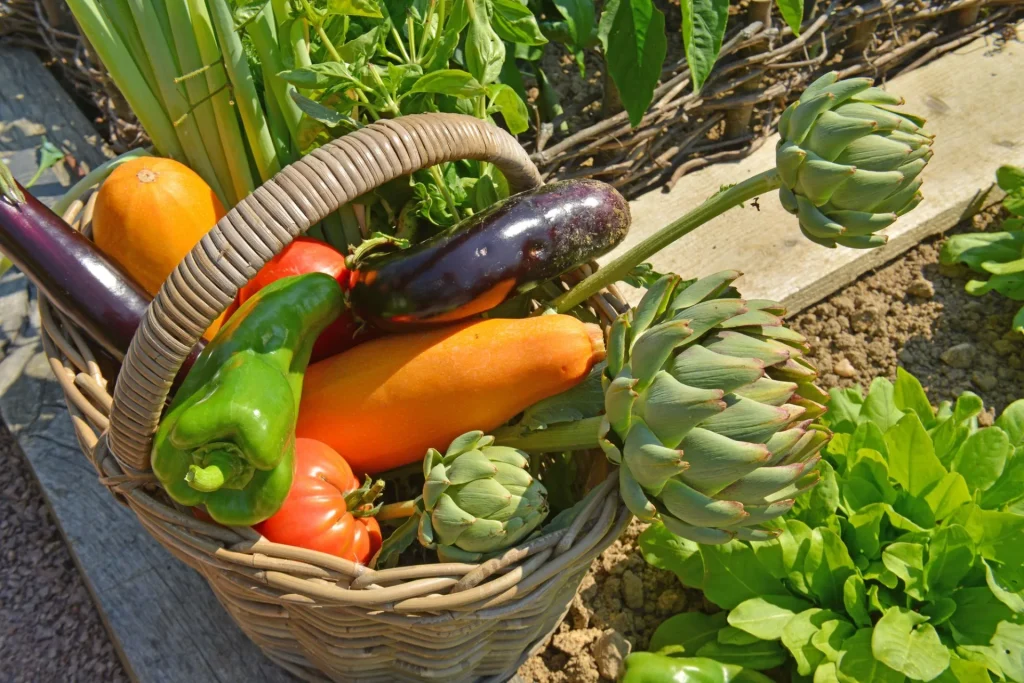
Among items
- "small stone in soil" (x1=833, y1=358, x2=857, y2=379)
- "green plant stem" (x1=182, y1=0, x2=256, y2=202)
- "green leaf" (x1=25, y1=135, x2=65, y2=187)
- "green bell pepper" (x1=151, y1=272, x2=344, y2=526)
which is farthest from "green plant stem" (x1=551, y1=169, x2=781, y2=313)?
"green leaf" (x1=25, y1=135, x2=65, y2=187)

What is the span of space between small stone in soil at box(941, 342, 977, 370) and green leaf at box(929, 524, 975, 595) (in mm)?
717

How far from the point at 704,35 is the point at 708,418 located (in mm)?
1042

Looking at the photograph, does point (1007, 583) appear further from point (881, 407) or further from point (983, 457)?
point (881, 407)

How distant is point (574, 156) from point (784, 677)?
48.8 inches

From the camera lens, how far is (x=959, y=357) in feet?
7.09

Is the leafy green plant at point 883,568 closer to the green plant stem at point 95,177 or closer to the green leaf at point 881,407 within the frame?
the green leaf at point 881,407

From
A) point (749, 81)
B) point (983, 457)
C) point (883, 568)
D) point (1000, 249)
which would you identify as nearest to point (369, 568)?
point (883, 568)

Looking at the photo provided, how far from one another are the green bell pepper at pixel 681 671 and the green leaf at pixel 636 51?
1.09 metres

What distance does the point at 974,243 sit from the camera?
7.30 feet

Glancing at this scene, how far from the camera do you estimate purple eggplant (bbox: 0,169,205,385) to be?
129 centimetres

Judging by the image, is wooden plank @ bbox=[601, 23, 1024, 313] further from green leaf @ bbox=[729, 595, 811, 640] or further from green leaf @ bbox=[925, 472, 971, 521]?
green leaf @ bbox=[729, 595, 811, 640]

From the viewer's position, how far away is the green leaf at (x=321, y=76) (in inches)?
49.3

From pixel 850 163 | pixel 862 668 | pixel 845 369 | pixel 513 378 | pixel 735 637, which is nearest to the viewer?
pixel 850 163

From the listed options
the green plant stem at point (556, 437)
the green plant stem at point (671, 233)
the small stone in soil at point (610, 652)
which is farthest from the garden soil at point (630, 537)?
the green plant stem at point (671, 233)
